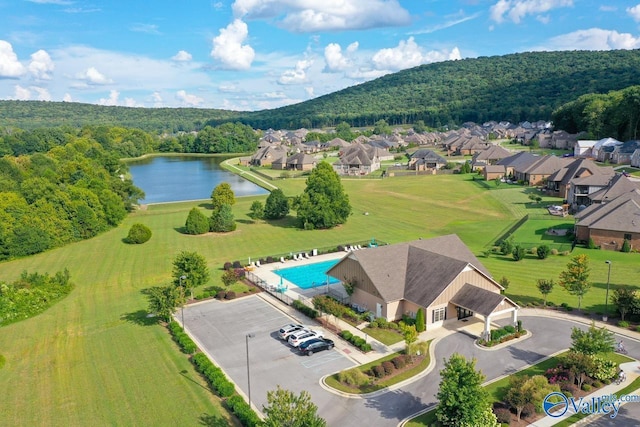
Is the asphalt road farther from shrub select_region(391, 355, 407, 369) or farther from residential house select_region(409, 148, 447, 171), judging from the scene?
residential house select_region(409, 148, 447, 171)

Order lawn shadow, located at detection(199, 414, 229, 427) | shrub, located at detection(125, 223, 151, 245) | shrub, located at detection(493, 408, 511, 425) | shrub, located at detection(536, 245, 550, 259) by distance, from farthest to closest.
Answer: shrub, located at detection(125, 223, 151, 245) → shrub, located at detection(536, 245, 550, 259) → lawn shadow, located at detection(199, 414, 229, 427) → shrub, located at detection(493, 408, 511, 425)

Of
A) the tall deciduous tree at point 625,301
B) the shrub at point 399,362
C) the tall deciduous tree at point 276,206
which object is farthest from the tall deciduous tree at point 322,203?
the tall deciduous tree at point 625,301

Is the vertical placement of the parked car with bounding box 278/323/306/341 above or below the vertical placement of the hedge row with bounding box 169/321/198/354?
above

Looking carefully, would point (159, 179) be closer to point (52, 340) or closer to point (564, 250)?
point (52, 340)

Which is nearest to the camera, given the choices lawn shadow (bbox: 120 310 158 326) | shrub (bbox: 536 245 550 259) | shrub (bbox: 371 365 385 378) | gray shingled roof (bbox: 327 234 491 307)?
shrub (bbox: 371 365 385 378)

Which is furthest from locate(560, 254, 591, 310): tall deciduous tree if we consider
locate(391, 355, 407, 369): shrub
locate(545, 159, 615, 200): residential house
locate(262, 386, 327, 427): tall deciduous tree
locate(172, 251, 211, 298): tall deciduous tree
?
locate(545, 159, 615, 200): residential house

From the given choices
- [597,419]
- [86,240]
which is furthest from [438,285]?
[86,240]
